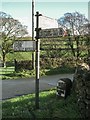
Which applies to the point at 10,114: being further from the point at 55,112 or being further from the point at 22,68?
the point at 22,68

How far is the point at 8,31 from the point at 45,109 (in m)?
13.1

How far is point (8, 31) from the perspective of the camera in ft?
61.3

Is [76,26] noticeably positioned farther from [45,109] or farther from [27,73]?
[45,109]

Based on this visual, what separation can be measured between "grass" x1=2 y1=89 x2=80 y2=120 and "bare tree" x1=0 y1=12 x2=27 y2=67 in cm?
1136

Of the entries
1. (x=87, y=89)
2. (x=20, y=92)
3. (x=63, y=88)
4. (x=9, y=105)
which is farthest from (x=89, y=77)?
(x=20, y=92)

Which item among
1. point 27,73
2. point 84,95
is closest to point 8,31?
point 27,73

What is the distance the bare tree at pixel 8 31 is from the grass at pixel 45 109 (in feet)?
37.3

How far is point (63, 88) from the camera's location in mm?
6750

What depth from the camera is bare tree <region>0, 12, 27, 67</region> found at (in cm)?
1798

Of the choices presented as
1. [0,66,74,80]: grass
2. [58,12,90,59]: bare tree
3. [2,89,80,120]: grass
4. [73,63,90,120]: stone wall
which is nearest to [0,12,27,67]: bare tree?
[58,12,90,59]: bare tree

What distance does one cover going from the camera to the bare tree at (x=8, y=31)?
708 inches

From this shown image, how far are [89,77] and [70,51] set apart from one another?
14.5 meters

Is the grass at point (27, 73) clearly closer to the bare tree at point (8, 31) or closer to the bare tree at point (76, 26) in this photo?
the bare tree at point (76, 26)

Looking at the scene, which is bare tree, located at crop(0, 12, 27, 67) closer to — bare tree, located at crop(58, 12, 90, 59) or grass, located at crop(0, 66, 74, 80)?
bare tree, located at crop(58, 12, 90, 59)
